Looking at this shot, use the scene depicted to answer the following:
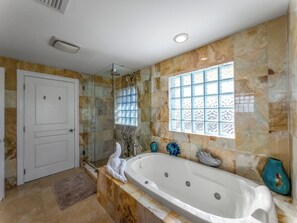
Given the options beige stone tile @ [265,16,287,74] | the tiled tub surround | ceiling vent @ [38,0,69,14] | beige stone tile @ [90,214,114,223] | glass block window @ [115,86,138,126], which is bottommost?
beige stone tile @ [90,214,114,223]

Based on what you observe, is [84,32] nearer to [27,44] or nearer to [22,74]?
[27,44]

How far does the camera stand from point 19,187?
2061 mm

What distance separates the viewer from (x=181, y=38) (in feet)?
5.12

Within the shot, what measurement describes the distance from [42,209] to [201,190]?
1.91 metres

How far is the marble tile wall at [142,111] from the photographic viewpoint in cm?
248

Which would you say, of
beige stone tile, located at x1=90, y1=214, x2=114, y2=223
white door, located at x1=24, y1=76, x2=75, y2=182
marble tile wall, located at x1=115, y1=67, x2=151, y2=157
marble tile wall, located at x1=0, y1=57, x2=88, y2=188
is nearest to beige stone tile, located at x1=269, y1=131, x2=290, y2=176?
marble tile wall, located at x1=115, y1=67, x2=151, y2=157

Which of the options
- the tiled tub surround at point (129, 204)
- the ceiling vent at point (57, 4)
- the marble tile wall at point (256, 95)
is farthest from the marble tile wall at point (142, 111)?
the ceiling vent at point (57, 4)

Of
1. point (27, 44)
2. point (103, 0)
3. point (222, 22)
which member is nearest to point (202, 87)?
point (222, 22)

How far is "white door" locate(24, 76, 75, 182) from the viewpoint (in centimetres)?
223

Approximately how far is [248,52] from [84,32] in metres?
1.74

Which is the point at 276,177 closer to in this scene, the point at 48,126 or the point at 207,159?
the point at 207,159

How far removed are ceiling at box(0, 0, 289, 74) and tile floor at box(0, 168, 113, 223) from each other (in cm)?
198

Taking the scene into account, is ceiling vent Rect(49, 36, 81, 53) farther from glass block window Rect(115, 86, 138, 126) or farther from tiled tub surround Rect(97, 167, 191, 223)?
tiled tub surround Rect(97, 167, 191, 223)

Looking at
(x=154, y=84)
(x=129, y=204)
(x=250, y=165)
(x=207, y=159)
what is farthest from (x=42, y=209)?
(x=250, y=165)
